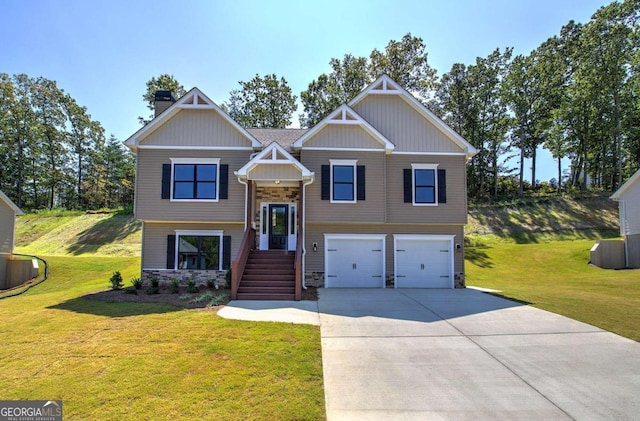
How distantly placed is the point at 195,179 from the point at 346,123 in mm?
6599

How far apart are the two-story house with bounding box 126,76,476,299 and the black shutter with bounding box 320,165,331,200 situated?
4 cm

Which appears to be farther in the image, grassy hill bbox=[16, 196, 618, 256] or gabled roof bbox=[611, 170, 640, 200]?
grassy hill bbox=[16, 196, 618, 256]

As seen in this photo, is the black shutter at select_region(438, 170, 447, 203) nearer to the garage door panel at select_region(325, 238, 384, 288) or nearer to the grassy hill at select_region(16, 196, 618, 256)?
the garage door panel at select_region(325, 238, 384, 288)

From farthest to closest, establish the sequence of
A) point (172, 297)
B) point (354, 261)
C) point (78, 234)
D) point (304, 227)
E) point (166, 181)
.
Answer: point (78, 234) → point (354, 261) → point (304, 227) → point (166, 181) → point (172, 297)

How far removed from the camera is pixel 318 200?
14570 millimetres

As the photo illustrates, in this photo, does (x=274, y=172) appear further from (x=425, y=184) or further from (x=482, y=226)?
(x=482, y=226)

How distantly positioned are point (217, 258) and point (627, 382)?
12.9m

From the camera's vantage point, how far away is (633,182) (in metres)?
21.0

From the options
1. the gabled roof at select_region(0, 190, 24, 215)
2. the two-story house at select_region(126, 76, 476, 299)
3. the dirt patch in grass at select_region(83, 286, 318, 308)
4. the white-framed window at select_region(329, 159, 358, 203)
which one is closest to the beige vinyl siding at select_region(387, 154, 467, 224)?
the two-story house at select_region(126, 76, 476, 299)

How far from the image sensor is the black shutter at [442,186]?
15.2 meters

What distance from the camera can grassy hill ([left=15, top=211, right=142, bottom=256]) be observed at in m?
25.3

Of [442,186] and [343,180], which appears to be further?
[442,186]

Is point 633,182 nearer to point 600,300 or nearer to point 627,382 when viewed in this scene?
point 600,300
